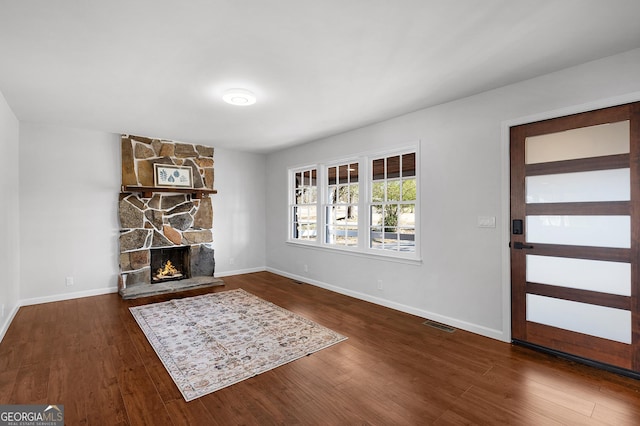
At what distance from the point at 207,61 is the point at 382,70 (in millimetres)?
1572

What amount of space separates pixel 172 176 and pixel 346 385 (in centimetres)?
478

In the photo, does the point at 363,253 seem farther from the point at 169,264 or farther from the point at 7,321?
the point at 7,321

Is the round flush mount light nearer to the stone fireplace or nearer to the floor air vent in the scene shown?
the stone fireplace

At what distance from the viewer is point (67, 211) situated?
4.73 m

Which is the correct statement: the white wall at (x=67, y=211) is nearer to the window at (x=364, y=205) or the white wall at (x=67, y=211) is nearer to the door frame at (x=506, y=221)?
the window at (x=364, y=205)

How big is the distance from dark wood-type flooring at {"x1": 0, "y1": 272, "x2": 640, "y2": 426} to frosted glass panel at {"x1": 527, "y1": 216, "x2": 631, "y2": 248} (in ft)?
3.59

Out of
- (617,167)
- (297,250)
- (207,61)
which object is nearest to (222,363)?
(207,61)

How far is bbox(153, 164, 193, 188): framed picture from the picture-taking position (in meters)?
5.40

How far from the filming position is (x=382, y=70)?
281 centimetres

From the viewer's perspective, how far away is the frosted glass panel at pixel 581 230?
2557 millimetres

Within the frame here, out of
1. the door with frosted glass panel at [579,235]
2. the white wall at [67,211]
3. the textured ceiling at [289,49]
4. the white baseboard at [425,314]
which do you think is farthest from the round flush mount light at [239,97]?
the white baseboard at [425,314]

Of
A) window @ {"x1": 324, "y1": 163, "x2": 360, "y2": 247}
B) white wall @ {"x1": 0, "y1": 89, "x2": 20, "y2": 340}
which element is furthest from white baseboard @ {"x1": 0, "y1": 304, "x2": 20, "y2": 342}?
window @ {"x1": 324, "y1": 163, "x2": 360, "y2": 247}

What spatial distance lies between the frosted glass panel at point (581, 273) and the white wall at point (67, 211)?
601cm

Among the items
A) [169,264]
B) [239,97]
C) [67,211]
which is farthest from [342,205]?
[67,211]
